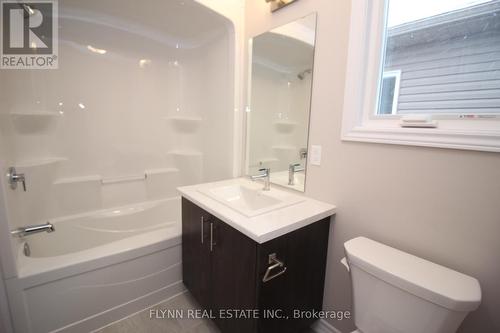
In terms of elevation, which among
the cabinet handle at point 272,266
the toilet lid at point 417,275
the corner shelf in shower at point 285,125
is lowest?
the cabinet handle at point 272,266

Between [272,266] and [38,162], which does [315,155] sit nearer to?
[272,266]

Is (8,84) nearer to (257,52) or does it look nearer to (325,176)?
(257,52)

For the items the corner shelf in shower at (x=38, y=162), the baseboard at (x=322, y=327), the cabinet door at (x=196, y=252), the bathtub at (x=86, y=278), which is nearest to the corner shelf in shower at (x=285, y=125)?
the cabinet door at (x=196, y=252)

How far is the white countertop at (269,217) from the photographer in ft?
3.15

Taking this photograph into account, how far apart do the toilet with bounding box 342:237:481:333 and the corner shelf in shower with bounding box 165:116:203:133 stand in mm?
2052

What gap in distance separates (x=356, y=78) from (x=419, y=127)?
37 cm

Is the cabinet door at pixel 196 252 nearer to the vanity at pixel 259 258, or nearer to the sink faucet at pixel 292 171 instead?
the vanity at pixel 259 258

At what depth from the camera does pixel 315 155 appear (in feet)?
4.40

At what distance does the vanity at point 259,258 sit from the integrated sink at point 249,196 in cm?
1

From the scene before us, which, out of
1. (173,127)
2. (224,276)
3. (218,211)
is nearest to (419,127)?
(218,211)

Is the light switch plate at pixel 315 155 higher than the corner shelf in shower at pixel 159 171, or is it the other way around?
the light switch plate at pixel 315 155

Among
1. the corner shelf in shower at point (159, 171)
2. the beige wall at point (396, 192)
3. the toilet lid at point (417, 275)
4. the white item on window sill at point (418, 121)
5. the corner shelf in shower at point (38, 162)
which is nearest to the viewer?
the toilet lid at point (417, 275)

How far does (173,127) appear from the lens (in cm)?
255

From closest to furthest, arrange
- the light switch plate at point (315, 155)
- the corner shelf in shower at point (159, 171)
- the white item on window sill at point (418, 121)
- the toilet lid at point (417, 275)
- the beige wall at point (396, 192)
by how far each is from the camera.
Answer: the toilet lid at point (417, 275) → the beige wall at point (396, 192) → the white item on window sill at point (418, 121) → the light switch plate at point (315, 155) → the corner shelf in shower at point (159, 171)
